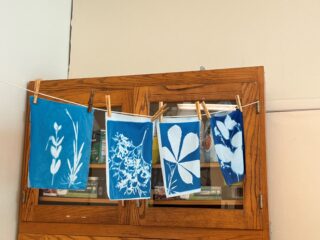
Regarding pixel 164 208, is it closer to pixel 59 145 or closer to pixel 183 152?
pixel 183 152

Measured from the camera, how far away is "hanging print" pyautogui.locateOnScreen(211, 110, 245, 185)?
1427 mm

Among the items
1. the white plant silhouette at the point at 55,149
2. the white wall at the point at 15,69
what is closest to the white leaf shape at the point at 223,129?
the white plant silhouette at the point at 55,149

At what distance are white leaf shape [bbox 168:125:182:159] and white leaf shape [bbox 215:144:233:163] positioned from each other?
0.49 ft

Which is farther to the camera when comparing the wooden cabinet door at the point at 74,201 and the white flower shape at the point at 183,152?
the wooden cabinet door at the point at 74,201

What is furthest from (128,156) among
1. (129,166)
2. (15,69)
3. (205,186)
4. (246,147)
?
(15,69)

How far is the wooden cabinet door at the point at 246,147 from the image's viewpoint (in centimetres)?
143

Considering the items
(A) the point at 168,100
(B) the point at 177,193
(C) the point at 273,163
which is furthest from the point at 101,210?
(C) the point at 273,163

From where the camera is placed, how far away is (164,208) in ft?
4.93

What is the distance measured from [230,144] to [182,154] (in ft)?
0.65

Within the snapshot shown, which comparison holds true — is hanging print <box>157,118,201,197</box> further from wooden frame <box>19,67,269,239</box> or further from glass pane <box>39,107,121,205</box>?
glass pane <box>39,107,121,205</box>

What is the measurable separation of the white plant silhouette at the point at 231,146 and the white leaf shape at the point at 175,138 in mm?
143

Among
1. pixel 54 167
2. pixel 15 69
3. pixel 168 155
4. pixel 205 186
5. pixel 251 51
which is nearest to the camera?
pixel 54 167

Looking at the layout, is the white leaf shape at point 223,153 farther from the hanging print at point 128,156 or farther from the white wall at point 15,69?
the white wall at point 15,69

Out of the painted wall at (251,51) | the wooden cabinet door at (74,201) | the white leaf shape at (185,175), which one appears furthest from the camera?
the painted wall at (251,51)
